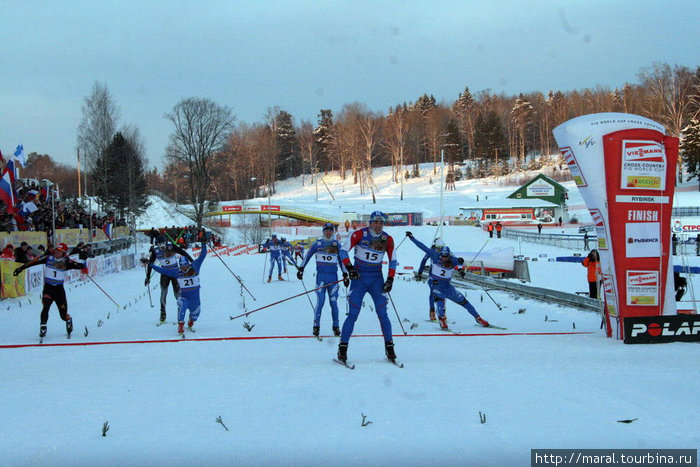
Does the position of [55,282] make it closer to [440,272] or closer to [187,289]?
[187,289]

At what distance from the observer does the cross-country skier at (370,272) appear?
6.71 meters

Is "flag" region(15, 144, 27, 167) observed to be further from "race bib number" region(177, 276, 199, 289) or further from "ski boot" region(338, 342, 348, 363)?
"ski boot" region(338, 342, 348, 363)

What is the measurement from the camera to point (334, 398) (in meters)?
5.11

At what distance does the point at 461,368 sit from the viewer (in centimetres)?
634

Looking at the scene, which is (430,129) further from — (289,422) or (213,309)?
(289,422)

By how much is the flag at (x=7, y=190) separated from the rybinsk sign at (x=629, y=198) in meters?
21.2

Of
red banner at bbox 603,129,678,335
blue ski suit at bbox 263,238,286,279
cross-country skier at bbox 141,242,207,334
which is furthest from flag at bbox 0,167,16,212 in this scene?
red banner at bbox 603,129,678,335

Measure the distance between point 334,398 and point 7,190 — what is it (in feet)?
70.2

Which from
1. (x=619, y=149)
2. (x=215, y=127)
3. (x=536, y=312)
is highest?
(x=215, y=127)

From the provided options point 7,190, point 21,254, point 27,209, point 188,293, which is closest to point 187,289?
point 188,293

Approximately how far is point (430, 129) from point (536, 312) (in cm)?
8164

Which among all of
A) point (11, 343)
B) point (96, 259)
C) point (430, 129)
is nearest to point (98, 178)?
point (96, 259)

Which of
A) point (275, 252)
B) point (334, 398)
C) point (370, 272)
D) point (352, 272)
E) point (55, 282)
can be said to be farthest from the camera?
point (275, 252)

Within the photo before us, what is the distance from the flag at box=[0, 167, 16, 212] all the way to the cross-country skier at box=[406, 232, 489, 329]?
18569 millimetres
